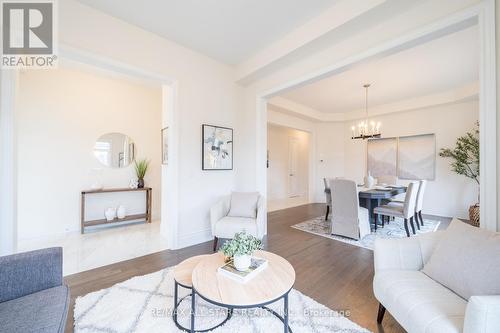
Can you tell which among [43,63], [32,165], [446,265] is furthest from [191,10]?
[32,165]

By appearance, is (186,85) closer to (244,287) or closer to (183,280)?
(183,280)

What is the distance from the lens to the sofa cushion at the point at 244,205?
3120mm

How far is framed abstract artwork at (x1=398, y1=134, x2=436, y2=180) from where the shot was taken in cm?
491

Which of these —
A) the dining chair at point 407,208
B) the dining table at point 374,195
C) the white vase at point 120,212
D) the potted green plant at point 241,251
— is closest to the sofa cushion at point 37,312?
the potted green plant at point 241,251

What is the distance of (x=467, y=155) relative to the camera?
423 cm

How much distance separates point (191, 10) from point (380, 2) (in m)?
1.95

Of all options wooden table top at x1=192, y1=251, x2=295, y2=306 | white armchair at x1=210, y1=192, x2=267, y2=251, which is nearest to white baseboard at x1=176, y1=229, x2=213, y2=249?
white armchair at x1=210, y1=192, x2=267, y2=251

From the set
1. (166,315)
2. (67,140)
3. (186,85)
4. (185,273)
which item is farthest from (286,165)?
(166,315)

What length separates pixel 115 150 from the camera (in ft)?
13.5

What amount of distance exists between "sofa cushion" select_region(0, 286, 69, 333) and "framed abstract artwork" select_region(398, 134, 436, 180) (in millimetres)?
6511

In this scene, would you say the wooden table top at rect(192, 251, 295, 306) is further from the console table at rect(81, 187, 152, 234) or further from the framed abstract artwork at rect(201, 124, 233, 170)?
the console table at rect(81, 187, 152, 234)

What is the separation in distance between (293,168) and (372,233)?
15.1 ft

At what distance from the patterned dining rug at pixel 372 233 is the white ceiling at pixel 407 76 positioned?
2553mm

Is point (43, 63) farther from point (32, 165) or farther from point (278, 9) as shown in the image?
point (278, 9)
